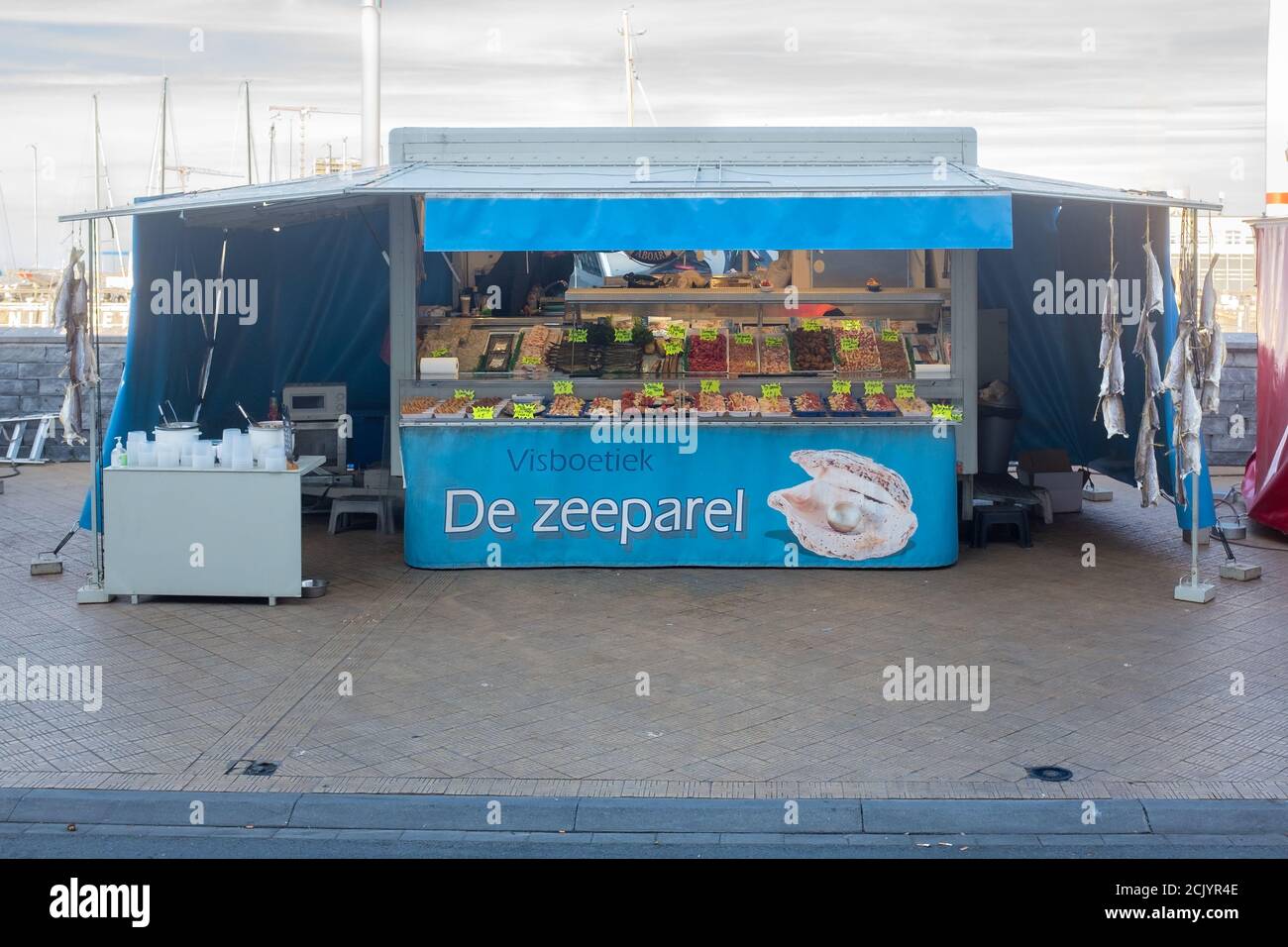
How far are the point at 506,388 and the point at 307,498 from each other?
3237 mm

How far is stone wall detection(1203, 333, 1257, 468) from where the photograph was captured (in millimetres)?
15695

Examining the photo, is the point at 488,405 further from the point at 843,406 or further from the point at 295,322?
the point at 295,322

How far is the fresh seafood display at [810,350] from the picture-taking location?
1062 centimetres

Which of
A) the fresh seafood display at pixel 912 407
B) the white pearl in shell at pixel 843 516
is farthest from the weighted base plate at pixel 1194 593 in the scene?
the white pearl in shell at pixel 843 516

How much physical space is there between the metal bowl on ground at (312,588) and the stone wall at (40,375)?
8417 mm

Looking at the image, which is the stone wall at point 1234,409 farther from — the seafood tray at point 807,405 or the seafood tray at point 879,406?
the seafood tray at point 807,405

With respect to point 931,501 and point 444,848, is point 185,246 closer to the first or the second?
point 931,501

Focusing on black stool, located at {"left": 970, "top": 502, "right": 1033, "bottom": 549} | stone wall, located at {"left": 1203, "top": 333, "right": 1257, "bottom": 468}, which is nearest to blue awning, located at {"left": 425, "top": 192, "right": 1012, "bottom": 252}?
black stool, located at {"left": 970, "top": 502, "right": 1033, "bottom": 549}

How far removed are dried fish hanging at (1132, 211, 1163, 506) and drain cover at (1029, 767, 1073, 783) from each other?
4314 millimetres

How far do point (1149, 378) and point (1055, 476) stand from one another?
119 inches

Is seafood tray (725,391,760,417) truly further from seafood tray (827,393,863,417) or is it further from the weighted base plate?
the weighted base plate

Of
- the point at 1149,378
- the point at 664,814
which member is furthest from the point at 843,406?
the point at 664,814
